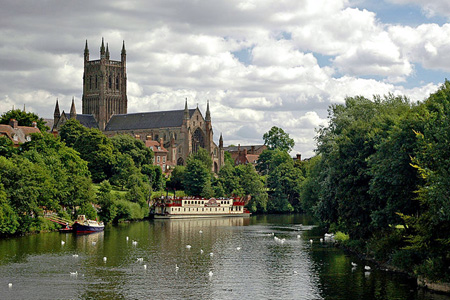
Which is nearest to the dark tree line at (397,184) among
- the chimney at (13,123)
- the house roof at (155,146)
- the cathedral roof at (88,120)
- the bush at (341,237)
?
the bush at (341,237)

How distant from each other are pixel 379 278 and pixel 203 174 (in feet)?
293

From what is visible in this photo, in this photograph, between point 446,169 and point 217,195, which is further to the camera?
point 217,195

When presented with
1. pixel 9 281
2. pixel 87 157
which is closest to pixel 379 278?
pixel 9 281

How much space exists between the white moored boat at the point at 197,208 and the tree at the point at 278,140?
6494cm

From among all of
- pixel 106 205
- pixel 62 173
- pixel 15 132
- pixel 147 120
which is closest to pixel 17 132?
pixel 15 132

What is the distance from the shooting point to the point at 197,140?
→ 182875mm

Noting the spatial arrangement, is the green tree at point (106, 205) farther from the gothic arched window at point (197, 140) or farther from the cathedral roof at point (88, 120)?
the cathedral roof at point (88, 120)

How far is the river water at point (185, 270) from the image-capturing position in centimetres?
4066

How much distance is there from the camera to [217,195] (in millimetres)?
132500

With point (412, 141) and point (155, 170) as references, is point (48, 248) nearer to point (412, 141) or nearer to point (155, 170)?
point (412, 141)

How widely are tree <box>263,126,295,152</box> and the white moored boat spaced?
64.9m

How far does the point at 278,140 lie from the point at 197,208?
7776 cm

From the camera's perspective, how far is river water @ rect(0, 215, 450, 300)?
4066 cm

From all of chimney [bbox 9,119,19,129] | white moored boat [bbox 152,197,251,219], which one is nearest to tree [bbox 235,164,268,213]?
white moored boat [bbox 152,197,251,219]
